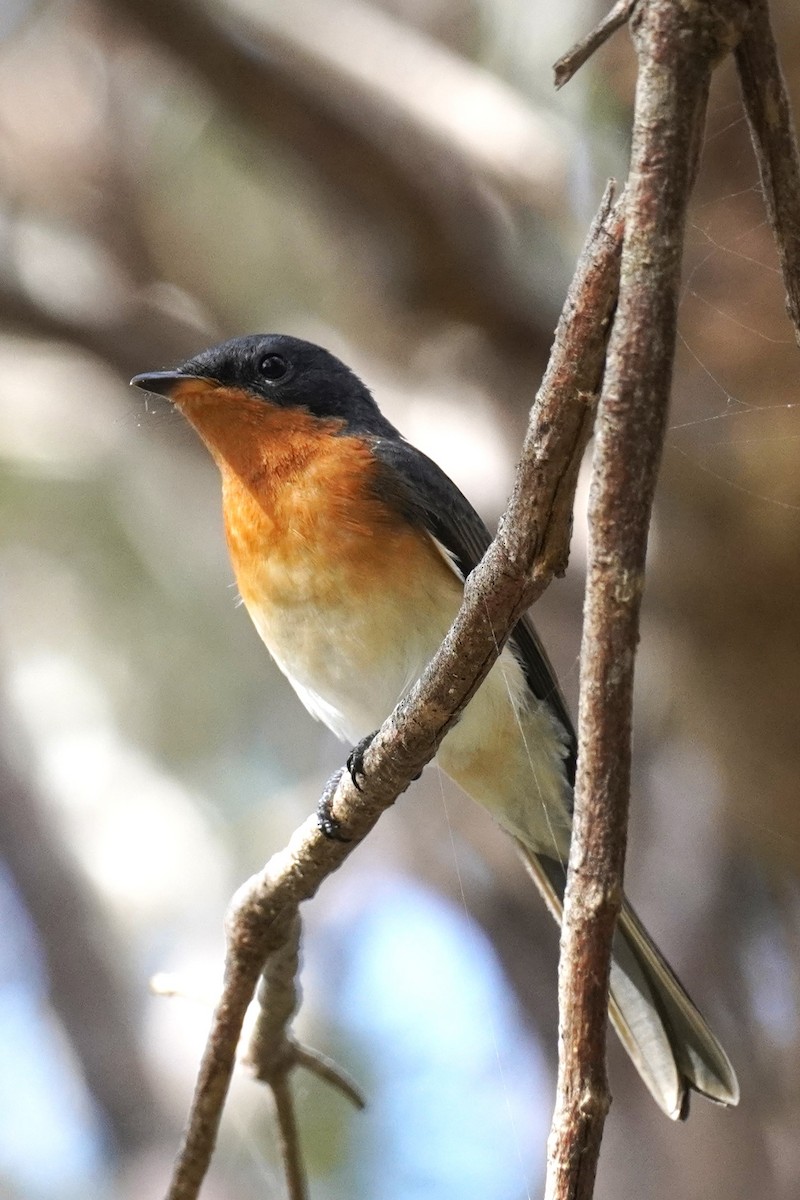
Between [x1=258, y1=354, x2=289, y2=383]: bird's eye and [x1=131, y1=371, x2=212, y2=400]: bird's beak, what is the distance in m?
0.25

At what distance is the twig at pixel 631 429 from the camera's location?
1158mm

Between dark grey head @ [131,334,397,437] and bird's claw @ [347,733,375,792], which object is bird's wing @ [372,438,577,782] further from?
bird's claw @ [347,733,375,792]

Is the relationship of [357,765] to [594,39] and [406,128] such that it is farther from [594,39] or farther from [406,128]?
[406,128]

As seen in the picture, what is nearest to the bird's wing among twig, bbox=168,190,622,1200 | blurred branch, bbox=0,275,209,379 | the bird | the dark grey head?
the bird

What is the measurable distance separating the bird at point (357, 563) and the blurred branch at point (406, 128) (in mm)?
1294

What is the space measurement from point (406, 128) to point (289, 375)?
1753 millimetres

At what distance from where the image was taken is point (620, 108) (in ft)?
9.09

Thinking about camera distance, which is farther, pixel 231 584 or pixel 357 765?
pixel 231 584

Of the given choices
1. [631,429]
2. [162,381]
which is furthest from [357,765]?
[631,429]

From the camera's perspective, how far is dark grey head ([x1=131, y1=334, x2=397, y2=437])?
3.14m

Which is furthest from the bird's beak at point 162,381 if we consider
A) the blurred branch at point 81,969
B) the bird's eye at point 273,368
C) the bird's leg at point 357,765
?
the blurred branch at point 81,969

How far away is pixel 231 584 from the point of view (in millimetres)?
4082

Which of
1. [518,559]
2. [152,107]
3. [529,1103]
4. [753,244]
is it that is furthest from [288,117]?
[518,559]

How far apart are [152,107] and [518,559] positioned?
17.0 ft
